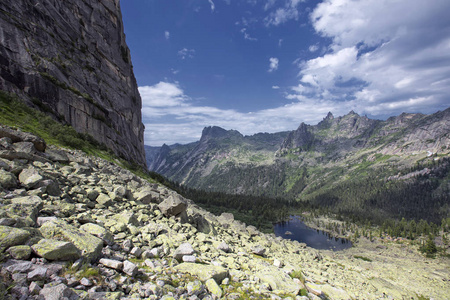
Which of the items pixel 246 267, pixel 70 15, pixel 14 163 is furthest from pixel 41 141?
pixel 70 15

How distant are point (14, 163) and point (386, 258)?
141 meters

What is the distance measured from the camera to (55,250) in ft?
20.8

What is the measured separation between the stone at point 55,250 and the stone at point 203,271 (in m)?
4.28

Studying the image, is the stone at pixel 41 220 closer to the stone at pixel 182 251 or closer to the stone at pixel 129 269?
the stone at pixel 129 269

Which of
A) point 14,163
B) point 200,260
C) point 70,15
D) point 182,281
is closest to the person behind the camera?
point 182,281

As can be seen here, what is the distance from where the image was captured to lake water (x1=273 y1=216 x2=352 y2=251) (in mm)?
133250

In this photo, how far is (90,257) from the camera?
7215mm

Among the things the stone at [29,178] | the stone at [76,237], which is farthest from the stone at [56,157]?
the stone at [76,237]

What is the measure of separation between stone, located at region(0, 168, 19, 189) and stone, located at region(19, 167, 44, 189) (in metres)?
0.35

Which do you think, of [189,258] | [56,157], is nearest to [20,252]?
[189,258]

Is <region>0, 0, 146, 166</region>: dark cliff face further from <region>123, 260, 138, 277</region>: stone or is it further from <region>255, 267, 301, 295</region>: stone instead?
<region>255, 267, 301, 295</region>: stone

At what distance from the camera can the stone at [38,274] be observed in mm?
5222

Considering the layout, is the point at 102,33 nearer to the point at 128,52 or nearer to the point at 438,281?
the point at 128,52

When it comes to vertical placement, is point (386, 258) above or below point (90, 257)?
below
